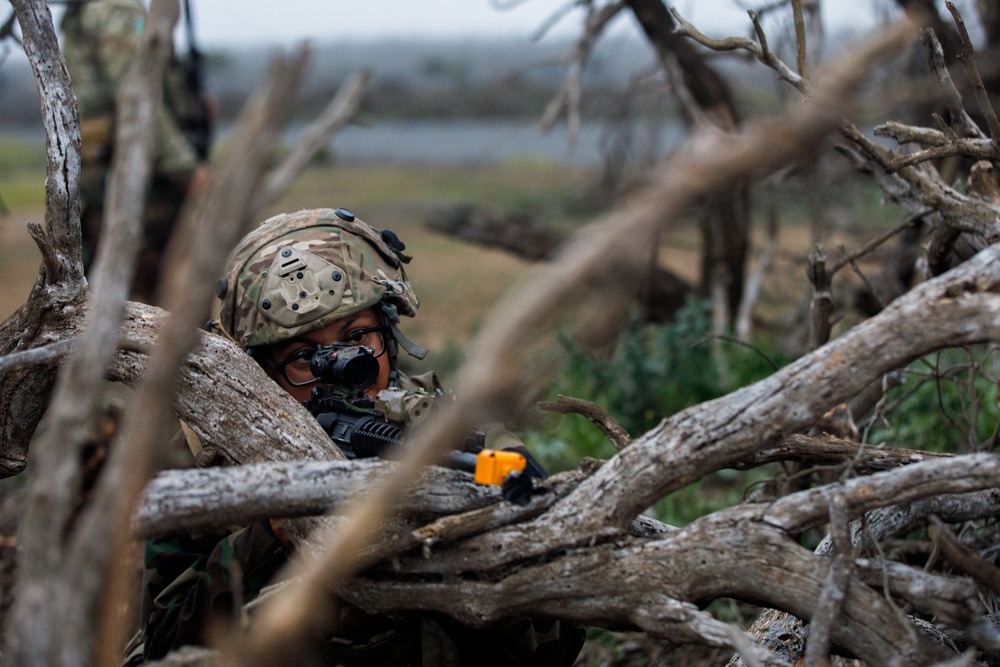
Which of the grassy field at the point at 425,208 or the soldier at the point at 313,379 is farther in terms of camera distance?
the grassy field at the point at 425,208

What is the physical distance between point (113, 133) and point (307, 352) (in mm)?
3838

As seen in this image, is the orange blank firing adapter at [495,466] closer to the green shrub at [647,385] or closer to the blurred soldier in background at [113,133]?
the green shrub at [647,385]

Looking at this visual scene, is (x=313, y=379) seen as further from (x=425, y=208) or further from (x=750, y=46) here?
(x=425, y=208)

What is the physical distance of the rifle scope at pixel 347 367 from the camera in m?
2.07

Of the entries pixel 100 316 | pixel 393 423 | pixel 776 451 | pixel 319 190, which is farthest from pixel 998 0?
pixel 319 190

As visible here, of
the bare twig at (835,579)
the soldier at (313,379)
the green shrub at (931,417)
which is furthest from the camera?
the green shrub at (931,417)

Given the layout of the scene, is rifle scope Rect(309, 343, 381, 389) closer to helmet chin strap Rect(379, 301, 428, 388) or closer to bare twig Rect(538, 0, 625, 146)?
helmet chin strap Rect(379, 301, 428, 388)

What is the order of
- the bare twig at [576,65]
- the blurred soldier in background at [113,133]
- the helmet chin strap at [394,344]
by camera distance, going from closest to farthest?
the helmet chin strap at [394,344] → the bare twig at [576,65] → the blurred soldier in background at [113,133]

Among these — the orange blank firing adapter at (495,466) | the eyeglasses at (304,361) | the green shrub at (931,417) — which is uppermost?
the eyeglasses at (304,361)

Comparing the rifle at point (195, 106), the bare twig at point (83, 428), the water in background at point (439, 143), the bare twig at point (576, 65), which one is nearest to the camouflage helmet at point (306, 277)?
the bare twig at point (83, 428)

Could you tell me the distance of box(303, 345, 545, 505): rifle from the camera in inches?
63.9

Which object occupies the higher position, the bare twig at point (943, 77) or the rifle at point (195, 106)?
the rifle at point (195, 106)

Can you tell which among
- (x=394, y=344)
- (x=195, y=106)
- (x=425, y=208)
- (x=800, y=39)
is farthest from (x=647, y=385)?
(x=195, y=106)

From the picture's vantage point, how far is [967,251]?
2.40m
